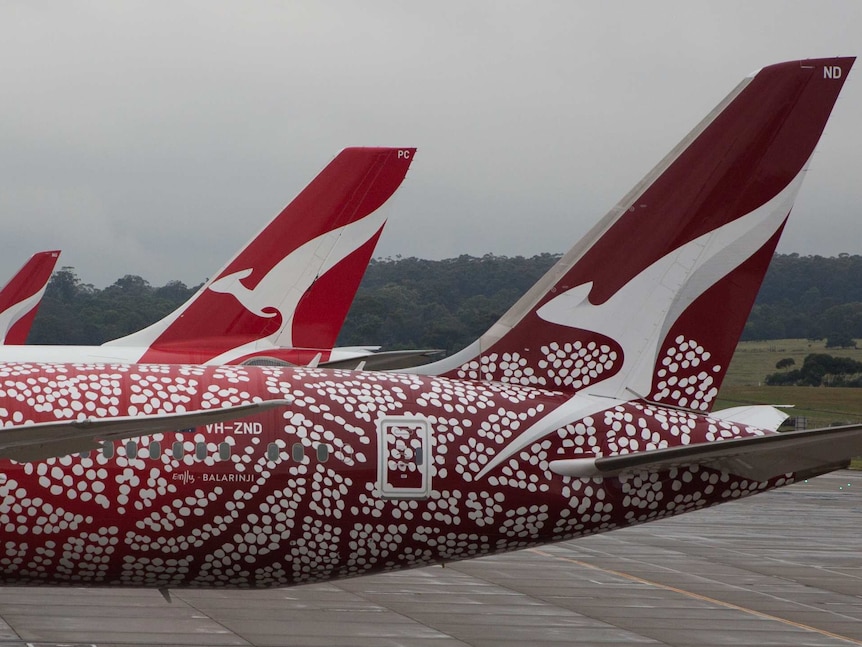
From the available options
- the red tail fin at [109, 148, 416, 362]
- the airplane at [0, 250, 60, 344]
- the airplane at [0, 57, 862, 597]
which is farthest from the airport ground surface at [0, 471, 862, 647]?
the airplane at [0, 250, 60, 344]

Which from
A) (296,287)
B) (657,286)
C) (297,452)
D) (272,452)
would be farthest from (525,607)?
(296,287)

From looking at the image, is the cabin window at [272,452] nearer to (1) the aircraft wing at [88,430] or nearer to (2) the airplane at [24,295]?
(1) the aircraft wing at [88,430]

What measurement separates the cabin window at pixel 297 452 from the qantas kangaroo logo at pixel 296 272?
13267 mm

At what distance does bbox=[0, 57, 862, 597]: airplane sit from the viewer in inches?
594

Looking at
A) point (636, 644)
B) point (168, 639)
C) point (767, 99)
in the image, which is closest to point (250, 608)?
point (168, 639)

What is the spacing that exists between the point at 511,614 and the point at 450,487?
625 cm

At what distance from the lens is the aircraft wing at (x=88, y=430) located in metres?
12.4

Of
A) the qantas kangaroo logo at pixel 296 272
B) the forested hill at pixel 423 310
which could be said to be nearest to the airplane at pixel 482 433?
the qantas kangaroo logo at pixel 296 272

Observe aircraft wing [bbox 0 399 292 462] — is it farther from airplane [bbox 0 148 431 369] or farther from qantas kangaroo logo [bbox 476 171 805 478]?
airplane [bbox 0 148 431 369]

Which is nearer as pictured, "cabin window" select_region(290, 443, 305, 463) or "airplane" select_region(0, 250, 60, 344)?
"cabin window" select_region(290, 443, 305, 463)

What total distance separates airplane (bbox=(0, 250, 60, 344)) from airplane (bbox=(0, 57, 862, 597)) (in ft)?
107

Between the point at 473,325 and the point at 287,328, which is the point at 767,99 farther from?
the point at 473,325

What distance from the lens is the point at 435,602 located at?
22.5 meters

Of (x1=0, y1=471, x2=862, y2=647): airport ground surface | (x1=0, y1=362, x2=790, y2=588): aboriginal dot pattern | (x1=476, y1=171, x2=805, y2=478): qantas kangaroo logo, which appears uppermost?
(x1=476, y1=171, x2=805, y2=478): qantas kangaroo logo
